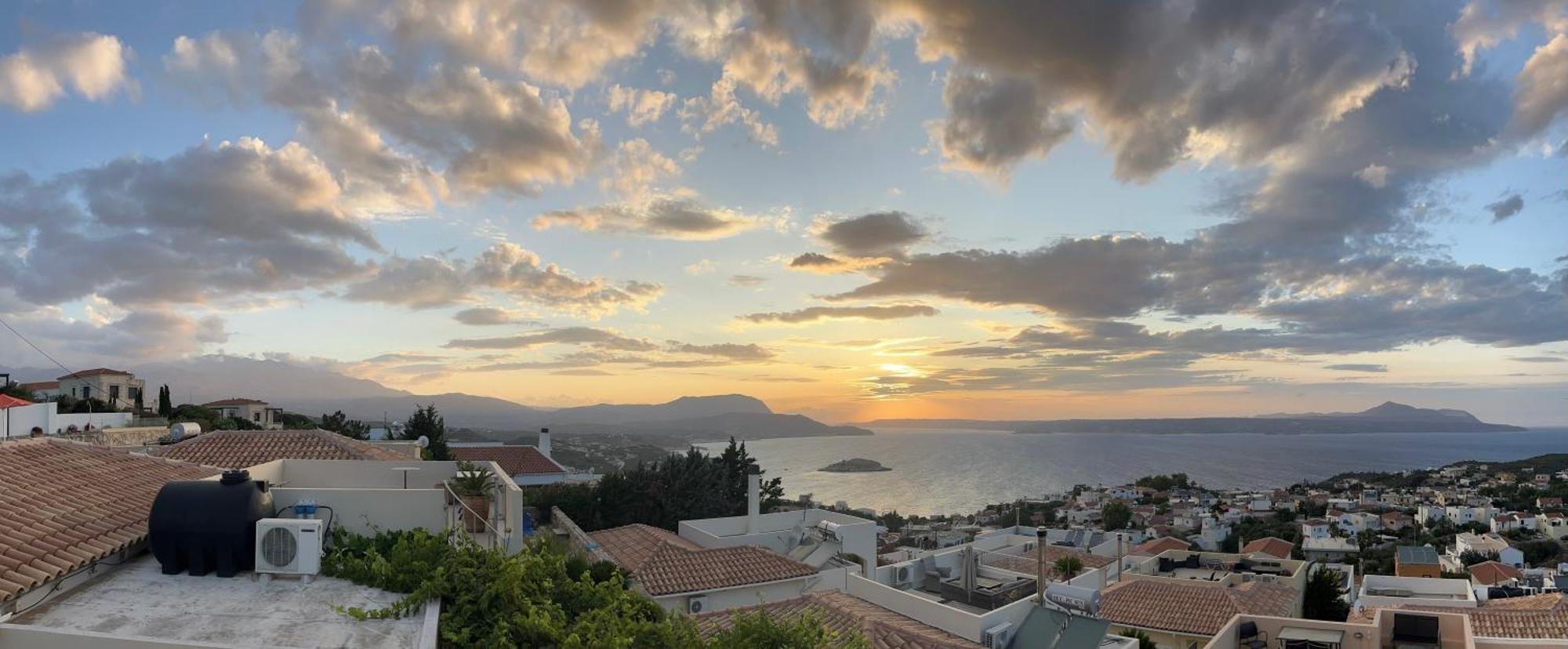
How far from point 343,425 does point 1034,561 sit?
2906 cm

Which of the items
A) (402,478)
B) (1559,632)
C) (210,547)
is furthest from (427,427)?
(1559,632)

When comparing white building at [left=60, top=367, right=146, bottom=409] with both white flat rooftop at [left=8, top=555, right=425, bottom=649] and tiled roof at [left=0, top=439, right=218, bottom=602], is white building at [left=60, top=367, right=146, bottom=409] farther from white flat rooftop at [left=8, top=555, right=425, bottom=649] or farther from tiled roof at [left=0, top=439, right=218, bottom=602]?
white flat rooftop at [left=8, top=555, right=425, bottom=649]

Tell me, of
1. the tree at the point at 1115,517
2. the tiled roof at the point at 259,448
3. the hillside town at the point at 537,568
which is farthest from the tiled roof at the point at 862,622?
the tree at the point at 1115,517

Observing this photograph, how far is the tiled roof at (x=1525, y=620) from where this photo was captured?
14688 millimetres

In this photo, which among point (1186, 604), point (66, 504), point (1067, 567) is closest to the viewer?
point (66, 504)

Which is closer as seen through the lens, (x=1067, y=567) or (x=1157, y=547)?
(x=1067, y=567)

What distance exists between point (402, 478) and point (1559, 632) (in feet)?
66.7

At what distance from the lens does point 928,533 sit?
53.8 meters

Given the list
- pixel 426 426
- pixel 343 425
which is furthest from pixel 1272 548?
pixel 343 425

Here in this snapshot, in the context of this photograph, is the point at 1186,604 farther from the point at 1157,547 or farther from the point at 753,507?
the point at 1157,547

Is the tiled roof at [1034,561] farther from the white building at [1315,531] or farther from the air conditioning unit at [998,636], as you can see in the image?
the white building at [1315,531]

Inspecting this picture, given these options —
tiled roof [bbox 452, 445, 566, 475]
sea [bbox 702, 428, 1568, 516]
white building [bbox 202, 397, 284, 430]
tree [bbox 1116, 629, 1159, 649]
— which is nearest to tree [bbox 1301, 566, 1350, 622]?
tree [bbox 1116, 629, 1159, 649]

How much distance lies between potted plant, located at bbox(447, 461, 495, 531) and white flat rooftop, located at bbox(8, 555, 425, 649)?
187 inches

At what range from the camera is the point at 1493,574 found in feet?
103
